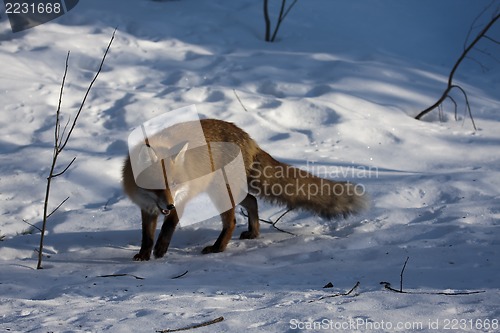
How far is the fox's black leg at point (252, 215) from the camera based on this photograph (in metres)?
5.52

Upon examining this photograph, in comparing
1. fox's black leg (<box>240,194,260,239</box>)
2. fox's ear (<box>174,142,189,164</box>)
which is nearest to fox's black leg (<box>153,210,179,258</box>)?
fox's ear (<box>174,142,189,164</box>)

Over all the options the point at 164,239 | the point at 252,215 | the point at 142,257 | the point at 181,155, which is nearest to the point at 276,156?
the point at 252,215

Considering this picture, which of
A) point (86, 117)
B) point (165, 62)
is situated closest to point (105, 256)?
point (86, 117)

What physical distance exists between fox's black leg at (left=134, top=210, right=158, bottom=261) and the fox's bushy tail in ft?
2.96

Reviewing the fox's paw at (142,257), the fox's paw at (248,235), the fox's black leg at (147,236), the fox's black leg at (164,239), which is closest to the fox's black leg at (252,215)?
the fox's paw at (248,235)

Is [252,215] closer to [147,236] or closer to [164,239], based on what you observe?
[164,239]

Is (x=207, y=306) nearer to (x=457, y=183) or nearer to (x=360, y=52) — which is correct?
(x=457, y=183)

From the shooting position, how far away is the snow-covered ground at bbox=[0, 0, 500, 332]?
351 centimetres

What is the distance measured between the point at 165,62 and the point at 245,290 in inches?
234

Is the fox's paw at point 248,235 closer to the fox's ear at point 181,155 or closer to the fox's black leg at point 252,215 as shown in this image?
the fox's black leg at point 252,215

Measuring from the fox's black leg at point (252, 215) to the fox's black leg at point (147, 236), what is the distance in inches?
33.4

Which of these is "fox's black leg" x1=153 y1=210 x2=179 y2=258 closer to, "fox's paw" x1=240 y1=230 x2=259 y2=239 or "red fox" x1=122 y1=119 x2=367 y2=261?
"red fox" x1=122 y1=119 x2=367 y2=261

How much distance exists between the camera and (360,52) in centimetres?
956

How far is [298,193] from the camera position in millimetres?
5355
